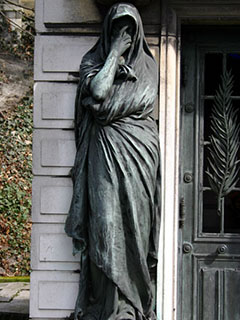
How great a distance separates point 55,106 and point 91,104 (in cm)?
55

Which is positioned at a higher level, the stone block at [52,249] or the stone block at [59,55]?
the stone block at [59,55]

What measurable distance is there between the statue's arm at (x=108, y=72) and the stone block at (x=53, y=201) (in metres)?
0.85

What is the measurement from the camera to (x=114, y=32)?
445 centimetres

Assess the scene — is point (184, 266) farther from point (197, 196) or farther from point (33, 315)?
point (33, 315)

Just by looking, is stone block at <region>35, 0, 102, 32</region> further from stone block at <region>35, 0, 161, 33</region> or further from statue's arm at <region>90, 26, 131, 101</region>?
statue's arm at <region>90, 26, 131, 101</region>

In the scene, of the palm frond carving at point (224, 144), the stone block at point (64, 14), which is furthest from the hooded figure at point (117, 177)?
the palm frond carving at point (224, 144)

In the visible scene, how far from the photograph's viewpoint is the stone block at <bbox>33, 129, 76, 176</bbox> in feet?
15.7

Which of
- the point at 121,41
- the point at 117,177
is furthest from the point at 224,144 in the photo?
the point at 121,41

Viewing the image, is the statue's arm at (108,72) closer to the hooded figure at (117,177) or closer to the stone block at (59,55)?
the hooded figure at (117,177)

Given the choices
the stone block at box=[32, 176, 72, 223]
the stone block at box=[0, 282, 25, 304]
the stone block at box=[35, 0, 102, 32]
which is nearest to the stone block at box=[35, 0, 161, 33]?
the stone block at box=[35, 0, 102, 32]

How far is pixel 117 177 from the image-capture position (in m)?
4.32

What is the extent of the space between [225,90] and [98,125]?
4.02ft

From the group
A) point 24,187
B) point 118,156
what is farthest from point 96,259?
point 24,187

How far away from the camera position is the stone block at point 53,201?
479 centimetres
